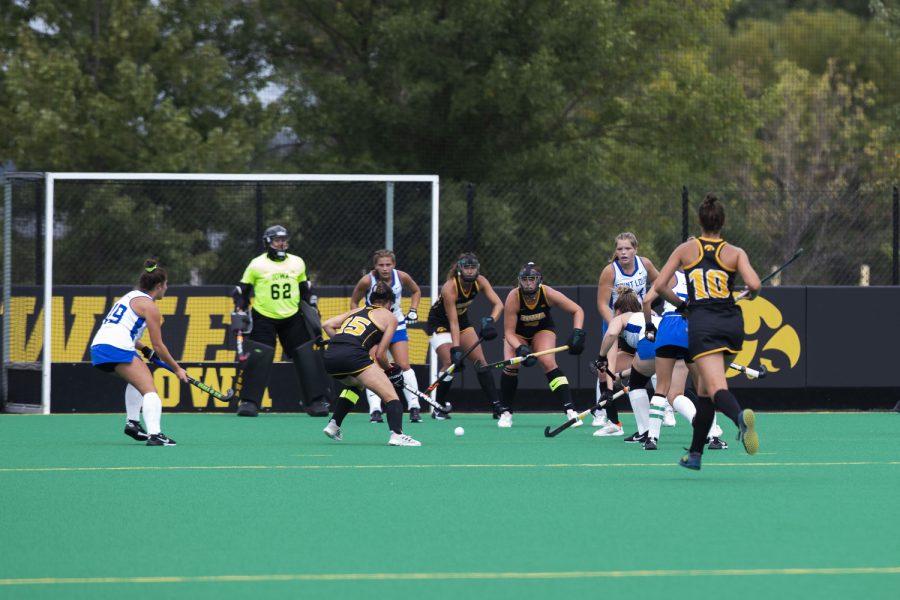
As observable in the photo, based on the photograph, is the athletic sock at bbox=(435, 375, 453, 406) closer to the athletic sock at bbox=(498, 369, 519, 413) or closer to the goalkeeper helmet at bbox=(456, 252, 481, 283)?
the athletic sock at bbox=(498, 369, 519, 413)

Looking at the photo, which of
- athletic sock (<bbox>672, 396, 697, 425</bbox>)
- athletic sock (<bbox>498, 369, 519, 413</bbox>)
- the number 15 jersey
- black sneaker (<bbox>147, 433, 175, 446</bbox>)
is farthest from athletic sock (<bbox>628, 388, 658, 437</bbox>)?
the number 15 jersey

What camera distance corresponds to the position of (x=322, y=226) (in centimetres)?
2048

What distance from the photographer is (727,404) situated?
32.7 ft

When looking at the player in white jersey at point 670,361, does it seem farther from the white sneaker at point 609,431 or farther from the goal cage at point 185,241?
the goal cage at point 185,241

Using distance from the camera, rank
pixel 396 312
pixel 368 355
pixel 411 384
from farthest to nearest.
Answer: pixel 411 384 → pixel 396 312 → pixel 368 355

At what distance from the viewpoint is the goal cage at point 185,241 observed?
17.5 meters

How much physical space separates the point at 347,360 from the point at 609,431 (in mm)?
2700

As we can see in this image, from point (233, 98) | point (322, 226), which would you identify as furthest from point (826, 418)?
point (233, 98)

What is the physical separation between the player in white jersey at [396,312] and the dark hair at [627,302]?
295 centimetres

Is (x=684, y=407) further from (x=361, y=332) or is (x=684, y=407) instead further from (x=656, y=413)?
(x=361, y=332)

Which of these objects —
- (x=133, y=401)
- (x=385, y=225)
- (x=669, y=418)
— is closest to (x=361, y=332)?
(x=133, y=401)

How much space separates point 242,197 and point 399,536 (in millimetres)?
12633

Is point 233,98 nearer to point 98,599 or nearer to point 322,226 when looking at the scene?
point 322,226

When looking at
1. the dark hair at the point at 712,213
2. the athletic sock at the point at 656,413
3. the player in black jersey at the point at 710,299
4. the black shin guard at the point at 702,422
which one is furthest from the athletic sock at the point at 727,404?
the athletic sock at the point at 656,413
